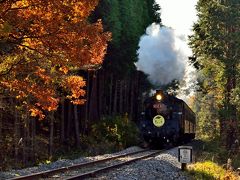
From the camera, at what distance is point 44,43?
13.9 metres

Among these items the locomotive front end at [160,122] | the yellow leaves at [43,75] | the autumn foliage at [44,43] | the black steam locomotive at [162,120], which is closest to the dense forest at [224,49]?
the black steam locomotive at [162,120]

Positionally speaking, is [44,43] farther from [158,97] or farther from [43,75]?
[158,97]

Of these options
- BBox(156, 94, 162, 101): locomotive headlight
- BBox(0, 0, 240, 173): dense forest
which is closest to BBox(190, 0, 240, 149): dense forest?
BBox(0, 0, 240, 173): dense forest

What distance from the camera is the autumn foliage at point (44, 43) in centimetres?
1315

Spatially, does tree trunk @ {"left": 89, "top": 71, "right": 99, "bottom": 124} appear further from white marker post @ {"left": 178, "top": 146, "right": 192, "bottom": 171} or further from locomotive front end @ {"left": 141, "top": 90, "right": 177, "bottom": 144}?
white marker post @ {"left": 178, "top": 146, "right": 192, "bottom": 171}

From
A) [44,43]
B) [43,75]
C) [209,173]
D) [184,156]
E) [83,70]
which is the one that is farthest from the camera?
[83,70]

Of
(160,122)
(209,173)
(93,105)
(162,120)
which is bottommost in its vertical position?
(209,173)

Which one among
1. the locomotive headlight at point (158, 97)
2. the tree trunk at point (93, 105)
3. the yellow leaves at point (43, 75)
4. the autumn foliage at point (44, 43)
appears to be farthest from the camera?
the tree trunk at point (93, 105)

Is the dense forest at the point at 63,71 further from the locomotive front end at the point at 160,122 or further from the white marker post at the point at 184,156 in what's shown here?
the white marker post at the point at 184,156

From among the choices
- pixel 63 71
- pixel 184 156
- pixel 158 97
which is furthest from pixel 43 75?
pixel 158 97

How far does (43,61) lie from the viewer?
1585cm

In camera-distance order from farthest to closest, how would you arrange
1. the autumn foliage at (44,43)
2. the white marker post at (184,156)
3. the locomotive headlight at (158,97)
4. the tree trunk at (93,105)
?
the tree trunk at (93,105) < the locomotive headlight at (158,97) < the white marker post at (184,156) < the autumn foliage at (44,43)

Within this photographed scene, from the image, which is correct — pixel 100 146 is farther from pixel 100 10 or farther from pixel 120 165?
pixel 120 165

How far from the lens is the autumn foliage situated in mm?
13148
